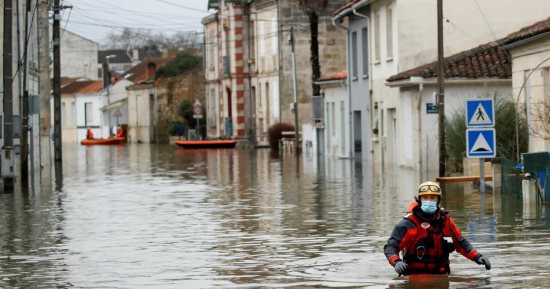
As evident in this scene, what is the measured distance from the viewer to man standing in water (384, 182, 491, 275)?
539 inches

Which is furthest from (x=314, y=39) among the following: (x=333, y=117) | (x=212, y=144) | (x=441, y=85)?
(x=441, y=85)

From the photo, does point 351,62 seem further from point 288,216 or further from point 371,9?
point 288,216

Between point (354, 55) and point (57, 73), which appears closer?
point (354, 55)

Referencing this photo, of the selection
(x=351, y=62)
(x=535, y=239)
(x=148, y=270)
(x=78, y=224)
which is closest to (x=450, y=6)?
(x=351, y=62)

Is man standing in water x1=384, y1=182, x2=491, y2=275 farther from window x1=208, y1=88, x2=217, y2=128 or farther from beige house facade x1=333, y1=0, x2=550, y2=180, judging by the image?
window x1=208, y1=88, x2=217, y2=128

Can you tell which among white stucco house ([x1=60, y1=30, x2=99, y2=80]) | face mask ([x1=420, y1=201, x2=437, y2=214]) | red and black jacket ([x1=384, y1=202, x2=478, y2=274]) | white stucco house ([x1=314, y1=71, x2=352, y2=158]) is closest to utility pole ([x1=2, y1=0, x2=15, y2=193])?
red and black jacket ([x1=384, y1=202, x2=478, y2=274])

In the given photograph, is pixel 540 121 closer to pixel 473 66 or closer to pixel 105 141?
pixel 473 66

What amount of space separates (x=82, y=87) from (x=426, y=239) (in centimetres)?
12886

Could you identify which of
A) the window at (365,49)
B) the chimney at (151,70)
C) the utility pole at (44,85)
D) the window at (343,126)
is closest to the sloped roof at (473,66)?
the window at (365,49)

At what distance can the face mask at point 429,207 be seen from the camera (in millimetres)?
13708

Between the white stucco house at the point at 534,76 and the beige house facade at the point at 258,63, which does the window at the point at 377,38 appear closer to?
the white stucco house at the point at 534,76

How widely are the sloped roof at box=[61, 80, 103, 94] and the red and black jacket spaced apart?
12473 cm

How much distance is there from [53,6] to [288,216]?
38.3m

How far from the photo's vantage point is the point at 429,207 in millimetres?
13734
